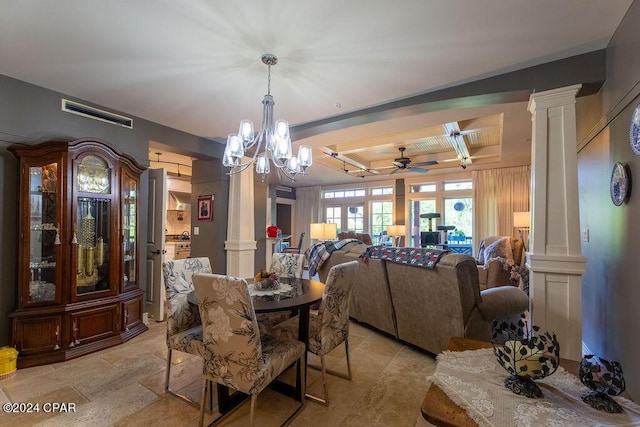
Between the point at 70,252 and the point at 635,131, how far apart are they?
4461mm

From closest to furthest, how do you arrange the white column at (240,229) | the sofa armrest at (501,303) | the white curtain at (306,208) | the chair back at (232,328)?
the chair back at (232,328), the sofa armrest at (501,303), the white column at (240,229), the white curtain at (306,208)

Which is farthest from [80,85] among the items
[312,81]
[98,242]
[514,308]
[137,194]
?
[514,308]

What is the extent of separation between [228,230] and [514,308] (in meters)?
3.74

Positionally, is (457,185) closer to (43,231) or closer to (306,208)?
(306,208)

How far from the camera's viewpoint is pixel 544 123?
7.88 feet

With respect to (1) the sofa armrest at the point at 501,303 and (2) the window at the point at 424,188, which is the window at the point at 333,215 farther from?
(1) the sofa armrest at the point at 501,303

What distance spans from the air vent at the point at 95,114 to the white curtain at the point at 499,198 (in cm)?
689

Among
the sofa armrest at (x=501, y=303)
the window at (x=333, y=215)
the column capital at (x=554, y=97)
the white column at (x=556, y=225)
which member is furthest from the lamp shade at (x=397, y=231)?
the column capital at (x=554, y=97)

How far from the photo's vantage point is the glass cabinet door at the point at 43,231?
106 inches

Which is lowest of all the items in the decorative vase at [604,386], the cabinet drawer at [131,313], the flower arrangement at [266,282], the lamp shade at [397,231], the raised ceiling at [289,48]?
the cabinet drawer at [131,313]

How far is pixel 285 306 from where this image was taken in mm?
1879

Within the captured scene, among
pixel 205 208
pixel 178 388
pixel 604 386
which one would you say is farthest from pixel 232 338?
pixel 205 208

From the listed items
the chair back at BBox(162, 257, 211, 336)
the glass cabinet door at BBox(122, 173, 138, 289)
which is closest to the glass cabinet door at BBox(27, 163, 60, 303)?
the glass cabinet door at BBox(122, 173, 138, 289)

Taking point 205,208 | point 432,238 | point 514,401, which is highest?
point 205,208
